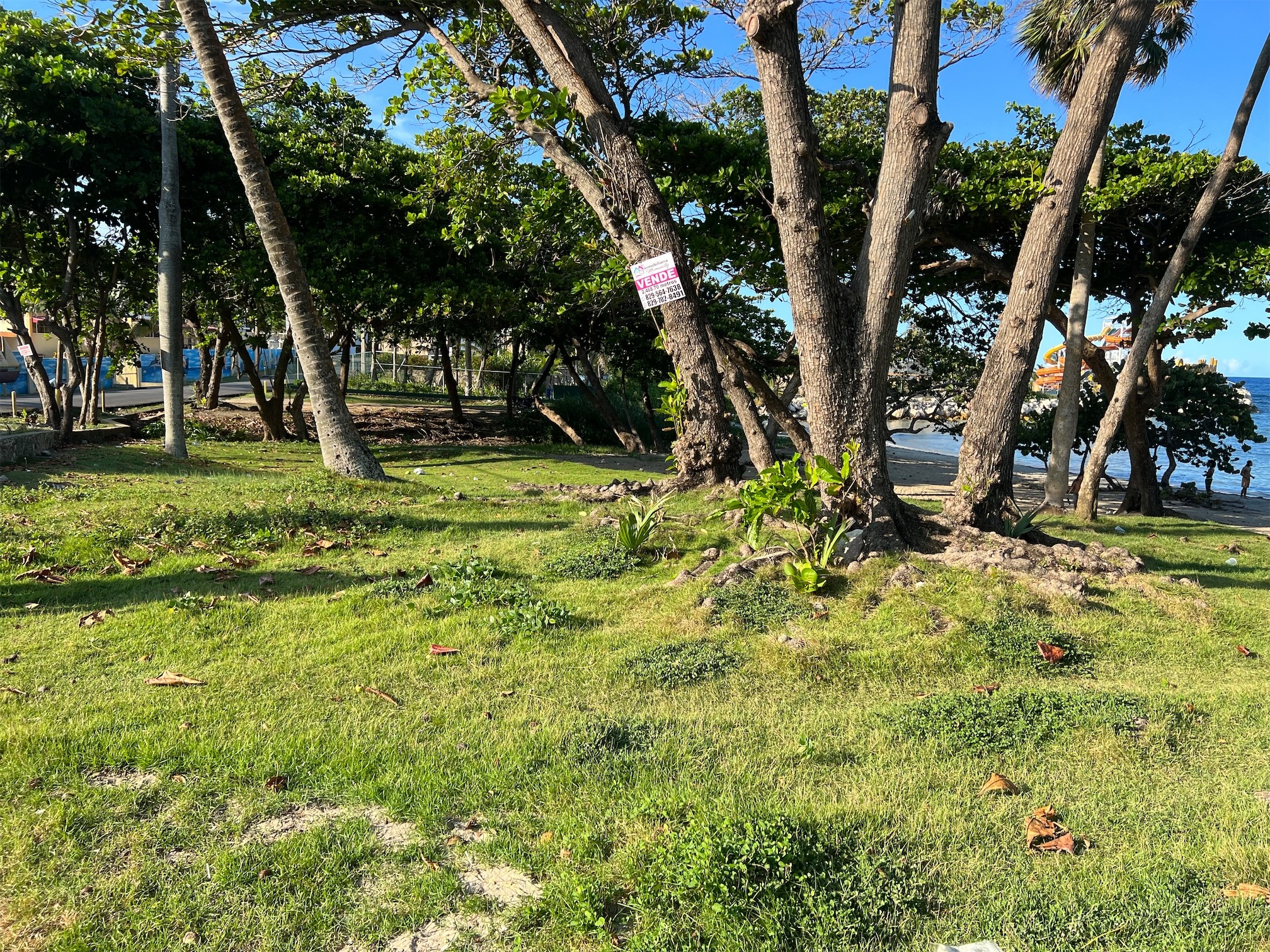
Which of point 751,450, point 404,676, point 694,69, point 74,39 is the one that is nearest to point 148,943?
point 404,676

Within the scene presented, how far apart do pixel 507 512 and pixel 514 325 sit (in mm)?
11128

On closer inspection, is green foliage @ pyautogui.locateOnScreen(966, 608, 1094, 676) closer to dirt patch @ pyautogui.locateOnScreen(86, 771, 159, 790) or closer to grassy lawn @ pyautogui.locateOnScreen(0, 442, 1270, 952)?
grassy lawn @ pyautogui.locateOnScreen(0, 442, 1270, 952)

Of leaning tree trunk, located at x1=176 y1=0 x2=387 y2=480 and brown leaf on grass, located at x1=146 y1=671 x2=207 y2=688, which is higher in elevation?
leaning tree trunk, located at x1=176 y1=0 x2=387 y2=480

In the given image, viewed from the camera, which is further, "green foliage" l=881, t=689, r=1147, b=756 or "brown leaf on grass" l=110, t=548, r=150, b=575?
"brown leaf on grass" l=110, t=548, r=150, b=575

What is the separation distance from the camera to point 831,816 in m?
2.85

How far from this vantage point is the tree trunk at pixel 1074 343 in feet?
37.9

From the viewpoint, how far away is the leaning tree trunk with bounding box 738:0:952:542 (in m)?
5.91

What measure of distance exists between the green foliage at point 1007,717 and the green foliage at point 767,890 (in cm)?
105

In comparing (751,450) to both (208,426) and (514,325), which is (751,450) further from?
(208,426)

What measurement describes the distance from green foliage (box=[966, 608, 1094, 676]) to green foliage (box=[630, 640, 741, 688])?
147 cm

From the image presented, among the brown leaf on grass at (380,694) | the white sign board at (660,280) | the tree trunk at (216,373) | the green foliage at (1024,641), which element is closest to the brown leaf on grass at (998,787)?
the green foliage at (1024,641)

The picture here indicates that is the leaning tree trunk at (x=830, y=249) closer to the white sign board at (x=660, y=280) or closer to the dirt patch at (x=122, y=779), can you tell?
the white sign board at (x=660, y=280)

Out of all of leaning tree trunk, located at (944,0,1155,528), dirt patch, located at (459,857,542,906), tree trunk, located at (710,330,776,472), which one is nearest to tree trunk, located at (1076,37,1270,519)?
leaning tree trunk, located at (944,0,1155,528)

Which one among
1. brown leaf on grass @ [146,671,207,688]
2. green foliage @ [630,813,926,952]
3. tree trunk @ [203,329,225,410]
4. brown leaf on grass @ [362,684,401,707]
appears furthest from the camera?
tree trunk @ [203,329,225,410]
